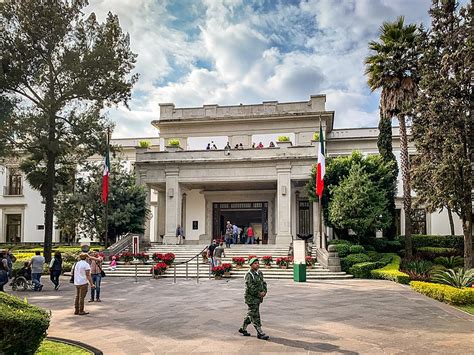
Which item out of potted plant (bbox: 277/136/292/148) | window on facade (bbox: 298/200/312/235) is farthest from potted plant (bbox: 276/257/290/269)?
window on facade (bbox: 298/200/312/235)

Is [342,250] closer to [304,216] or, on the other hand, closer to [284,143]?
[284,143]

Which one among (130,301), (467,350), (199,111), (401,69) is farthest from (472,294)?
(199,111)

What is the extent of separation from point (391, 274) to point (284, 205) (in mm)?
10929

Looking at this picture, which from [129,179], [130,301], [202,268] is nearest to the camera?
[130,301]

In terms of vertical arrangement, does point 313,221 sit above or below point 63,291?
above

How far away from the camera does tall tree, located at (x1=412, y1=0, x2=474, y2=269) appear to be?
21.5 metres

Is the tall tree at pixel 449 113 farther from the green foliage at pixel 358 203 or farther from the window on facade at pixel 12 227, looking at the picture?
the window on facade at pixel 12 227

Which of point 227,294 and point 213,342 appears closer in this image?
point 213,342

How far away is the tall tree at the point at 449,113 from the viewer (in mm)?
21453

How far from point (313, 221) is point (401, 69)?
39.1ft

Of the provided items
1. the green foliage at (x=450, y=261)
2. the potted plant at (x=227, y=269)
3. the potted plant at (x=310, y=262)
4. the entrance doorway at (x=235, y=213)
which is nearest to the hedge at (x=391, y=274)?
the green foliage at (x=450, y=261)

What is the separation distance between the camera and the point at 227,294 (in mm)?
16391

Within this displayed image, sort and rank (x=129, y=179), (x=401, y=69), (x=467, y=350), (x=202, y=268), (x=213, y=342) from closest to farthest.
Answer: (x=467, y=350), (x=213, y=342), (x=202, y=268), (x=401, y=69), (x=129, y=179)

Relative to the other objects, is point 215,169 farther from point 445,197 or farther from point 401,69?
point 445,197
